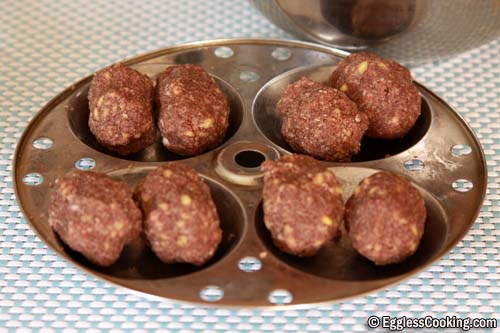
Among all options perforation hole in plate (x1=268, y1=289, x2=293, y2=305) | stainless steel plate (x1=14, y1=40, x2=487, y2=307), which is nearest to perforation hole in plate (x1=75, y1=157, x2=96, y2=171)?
stainless steel plate (x1=14, y1=40, x2=487, y2=307)

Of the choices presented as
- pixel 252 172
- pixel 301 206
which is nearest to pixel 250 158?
pixel 252 172

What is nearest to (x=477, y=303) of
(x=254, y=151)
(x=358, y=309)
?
(x=358, y=309)

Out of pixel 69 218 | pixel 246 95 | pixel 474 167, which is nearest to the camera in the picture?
pixel 69 218

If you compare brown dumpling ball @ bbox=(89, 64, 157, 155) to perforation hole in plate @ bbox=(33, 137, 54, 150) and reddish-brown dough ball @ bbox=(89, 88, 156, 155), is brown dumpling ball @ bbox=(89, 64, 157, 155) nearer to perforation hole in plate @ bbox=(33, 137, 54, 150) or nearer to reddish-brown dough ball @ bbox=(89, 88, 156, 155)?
reddish-brown dough ball @ bbox=(89, 88, 156, 155)

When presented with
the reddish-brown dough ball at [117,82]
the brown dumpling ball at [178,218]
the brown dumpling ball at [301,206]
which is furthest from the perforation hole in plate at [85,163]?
the brown dumpling ball at [301,206]

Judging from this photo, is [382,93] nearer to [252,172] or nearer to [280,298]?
[252,172]

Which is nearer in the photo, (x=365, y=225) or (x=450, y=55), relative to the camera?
(x=365, y=225)

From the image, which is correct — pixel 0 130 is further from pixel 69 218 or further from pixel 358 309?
pixel 358 309
